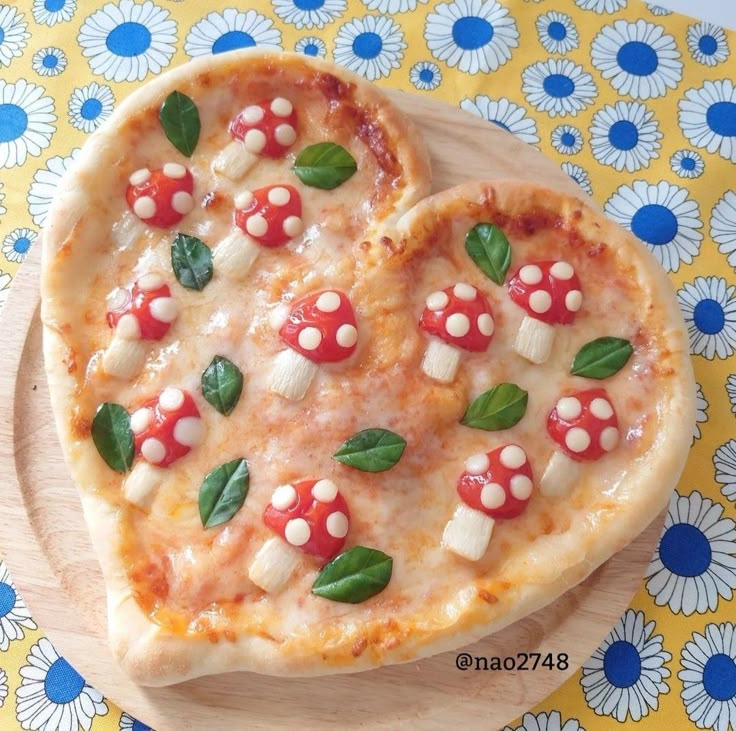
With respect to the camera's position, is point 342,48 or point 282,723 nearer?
point 282,723

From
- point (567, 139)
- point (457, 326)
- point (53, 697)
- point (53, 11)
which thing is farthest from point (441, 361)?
point (53, 11)

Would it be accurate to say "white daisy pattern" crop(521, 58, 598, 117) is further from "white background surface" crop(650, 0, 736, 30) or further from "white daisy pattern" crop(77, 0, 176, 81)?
"white daisy pattern" crop(77, 0, 176, 81)

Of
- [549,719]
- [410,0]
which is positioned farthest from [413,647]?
[410,0]

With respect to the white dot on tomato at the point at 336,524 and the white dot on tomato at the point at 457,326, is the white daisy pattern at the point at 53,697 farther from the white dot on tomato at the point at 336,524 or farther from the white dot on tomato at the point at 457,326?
the white dot on tomato at the point at 457,326

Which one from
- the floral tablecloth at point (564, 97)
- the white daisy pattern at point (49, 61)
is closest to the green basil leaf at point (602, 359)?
the floral tablecloth at point (564, 97)

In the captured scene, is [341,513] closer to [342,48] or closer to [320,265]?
[320,265]

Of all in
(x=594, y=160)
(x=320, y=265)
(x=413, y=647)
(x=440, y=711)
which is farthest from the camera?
(x=594, y=160)

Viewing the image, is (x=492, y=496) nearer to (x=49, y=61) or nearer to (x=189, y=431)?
(x=189, y=431)

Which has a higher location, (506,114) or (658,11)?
(658,11)

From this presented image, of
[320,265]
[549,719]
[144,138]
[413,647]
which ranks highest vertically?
[144,138]
